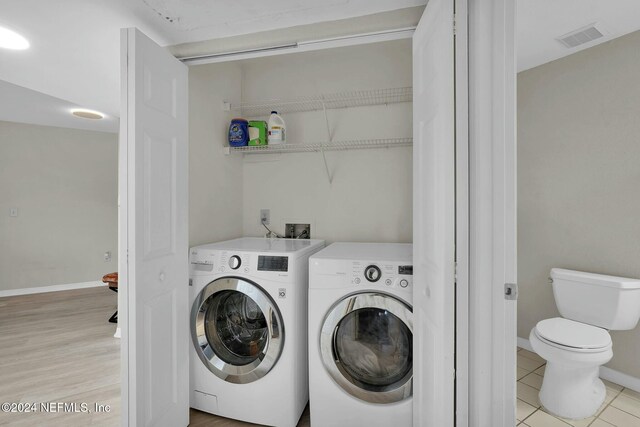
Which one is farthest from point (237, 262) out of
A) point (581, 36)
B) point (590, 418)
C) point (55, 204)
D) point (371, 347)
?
point (55, 204)

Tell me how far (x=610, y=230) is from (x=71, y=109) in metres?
5.39

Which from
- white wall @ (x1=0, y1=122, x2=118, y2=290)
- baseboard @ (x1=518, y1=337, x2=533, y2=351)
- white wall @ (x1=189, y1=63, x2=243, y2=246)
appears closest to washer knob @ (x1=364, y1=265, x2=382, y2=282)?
white wall @ (x1=189, y1=63, x2=243, y2=246)

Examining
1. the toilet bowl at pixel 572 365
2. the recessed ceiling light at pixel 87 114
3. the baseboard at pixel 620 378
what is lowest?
the baseboard at pixel 620 378

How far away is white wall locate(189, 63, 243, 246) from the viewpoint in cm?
184

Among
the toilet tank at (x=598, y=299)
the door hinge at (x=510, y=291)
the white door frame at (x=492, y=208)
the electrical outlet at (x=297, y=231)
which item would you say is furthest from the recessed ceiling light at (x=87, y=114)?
the toilet tank at (x=598, y=299)

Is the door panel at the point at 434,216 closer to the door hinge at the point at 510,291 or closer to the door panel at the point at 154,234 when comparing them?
the door hinge at the point at 510,291

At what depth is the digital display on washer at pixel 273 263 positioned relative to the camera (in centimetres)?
158

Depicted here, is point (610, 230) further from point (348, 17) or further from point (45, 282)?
point (45, 282)

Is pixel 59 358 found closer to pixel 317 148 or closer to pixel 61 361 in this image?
pixel 61 361

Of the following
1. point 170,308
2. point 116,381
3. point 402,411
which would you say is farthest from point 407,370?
point 116,381

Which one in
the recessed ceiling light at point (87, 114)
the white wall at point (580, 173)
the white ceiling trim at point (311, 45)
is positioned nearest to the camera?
the white ceiling trim at point (311, 45)

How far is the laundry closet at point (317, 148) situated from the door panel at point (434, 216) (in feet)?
2.46

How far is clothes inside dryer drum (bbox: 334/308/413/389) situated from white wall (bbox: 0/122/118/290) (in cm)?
467

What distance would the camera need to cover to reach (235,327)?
1738mm
